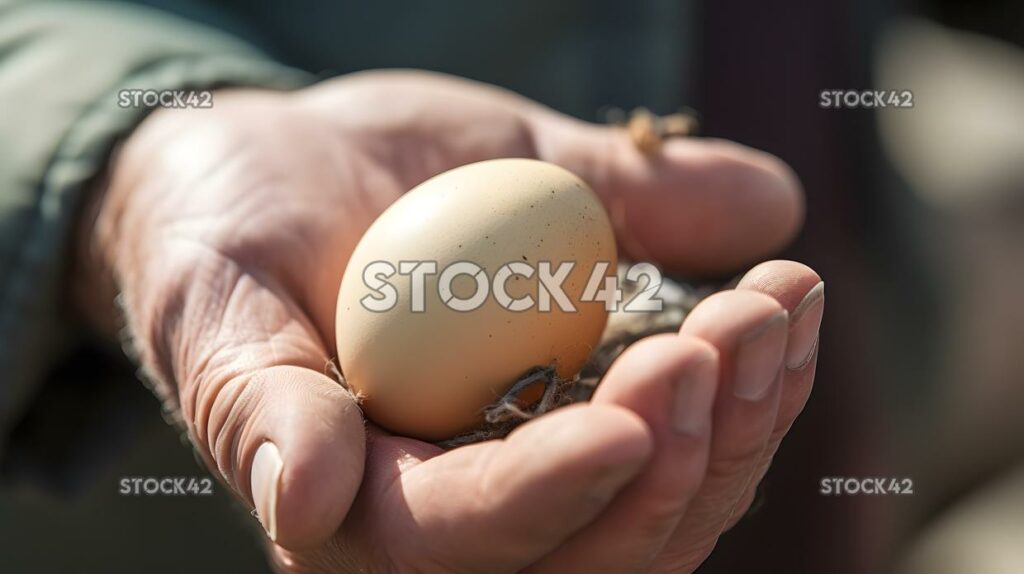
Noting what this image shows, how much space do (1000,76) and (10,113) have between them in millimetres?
2820

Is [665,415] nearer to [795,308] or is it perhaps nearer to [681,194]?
[795,308]

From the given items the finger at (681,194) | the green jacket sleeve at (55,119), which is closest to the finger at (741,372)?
the finger at (681,194)

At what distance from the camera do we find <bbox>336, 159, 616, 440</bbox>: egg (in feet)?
3.34

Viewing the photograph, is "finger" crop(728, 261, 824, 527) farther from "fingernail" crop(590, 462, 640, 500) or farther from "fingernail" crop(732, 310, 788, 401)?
"fingernail" crop(590, 462, 640, 500)

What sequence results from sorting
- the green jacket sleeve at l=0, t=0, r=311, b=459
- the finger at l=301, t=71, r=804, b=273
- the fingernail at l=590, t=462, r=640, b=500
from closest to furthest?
the fingernail at l=590, t=462, r=640, b=500 → the green jacket sleeve at l=0, t=0, r=311, b=459 → the finger at l=301, t=71, r=804, b=273

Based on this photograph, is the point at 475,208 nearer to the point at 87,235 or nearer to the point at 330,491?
the point at 330,491

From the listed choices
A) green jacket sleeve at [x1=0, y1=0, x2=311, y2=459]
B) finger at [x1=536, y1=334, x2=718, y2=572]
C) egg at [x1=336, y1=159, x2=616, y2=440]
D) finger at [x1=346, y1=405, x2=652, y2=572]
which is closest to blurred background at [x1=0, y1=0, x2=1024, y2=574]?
green jacket sleeve at [x1=0, y1=0, x2=311, y2=459]

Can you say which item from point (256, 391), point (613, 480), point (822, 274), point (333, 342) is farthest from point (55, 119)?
point (822, 274)

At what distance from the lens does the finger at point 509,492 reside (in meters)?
0.78

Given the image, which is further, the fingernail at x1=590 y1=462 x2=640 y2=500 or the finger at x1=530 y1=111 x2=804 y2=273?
the finger at x1=530 y1=111 x2=804 y2=273

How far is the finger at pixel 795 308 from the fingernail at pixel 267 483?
436 millimetres

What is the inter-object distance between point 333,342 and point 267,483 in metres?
0.36

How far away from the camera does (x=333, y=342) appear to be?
122cm

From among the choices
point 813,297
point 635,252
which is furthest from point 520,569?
point 635,252
